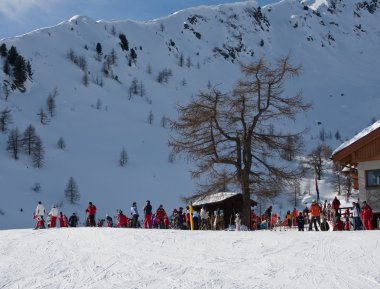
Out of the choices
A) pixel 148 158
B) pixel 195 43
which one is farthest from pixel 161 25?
pixel 148 158

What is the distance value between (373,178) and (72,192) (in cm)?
5185

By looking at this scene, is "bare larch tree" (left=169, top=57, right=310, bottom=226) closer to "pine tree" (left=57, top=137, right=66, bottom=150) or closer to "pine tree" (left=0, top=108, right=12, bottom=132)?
"pine tree" (left=57, top=137, right=66, bottom=150)

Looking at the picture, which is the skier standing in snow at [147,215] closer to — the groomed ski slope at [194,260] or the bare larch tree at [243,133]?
the bare larch tree at [243,133]

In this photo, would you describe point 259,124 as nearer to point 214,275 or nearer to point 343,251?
point 343,251

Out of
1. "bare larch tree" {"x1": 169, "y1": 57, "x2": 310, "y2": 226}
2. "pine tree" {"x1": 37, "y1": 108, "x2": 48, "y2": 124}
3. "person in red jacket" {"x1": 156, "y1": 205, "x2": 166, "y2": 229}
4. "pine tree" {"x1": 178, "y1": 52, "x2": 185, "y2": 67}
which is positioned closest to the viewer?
"person in red jacket" {"x1": 156, "y1": 205, "x2": 166, "y2": 229}

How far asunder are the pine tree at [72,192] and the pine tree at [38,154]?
9.57 metres

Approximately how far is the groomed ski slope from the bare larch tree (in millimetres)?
7368

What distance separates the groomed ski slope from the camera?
42.9 ft

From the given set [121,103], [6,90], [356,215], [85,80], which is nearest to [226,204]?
[356,215]

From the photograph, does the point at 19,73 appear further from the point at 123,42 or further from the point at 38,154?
the point at 123,42

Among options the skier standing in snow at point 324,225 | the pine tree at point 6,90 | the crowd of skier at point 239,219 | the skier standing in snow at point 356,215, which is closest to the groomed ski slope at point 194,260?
the skier standing in snow at point 356,215

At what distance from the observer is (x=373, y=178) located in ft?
82.2

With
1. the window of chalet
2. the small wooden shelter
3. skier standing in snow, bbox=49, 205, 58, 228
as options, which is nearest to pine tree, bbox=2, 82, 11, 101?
the small wooden shelter

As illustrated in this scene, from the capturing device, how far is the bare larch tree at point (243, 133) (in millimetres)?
27328
